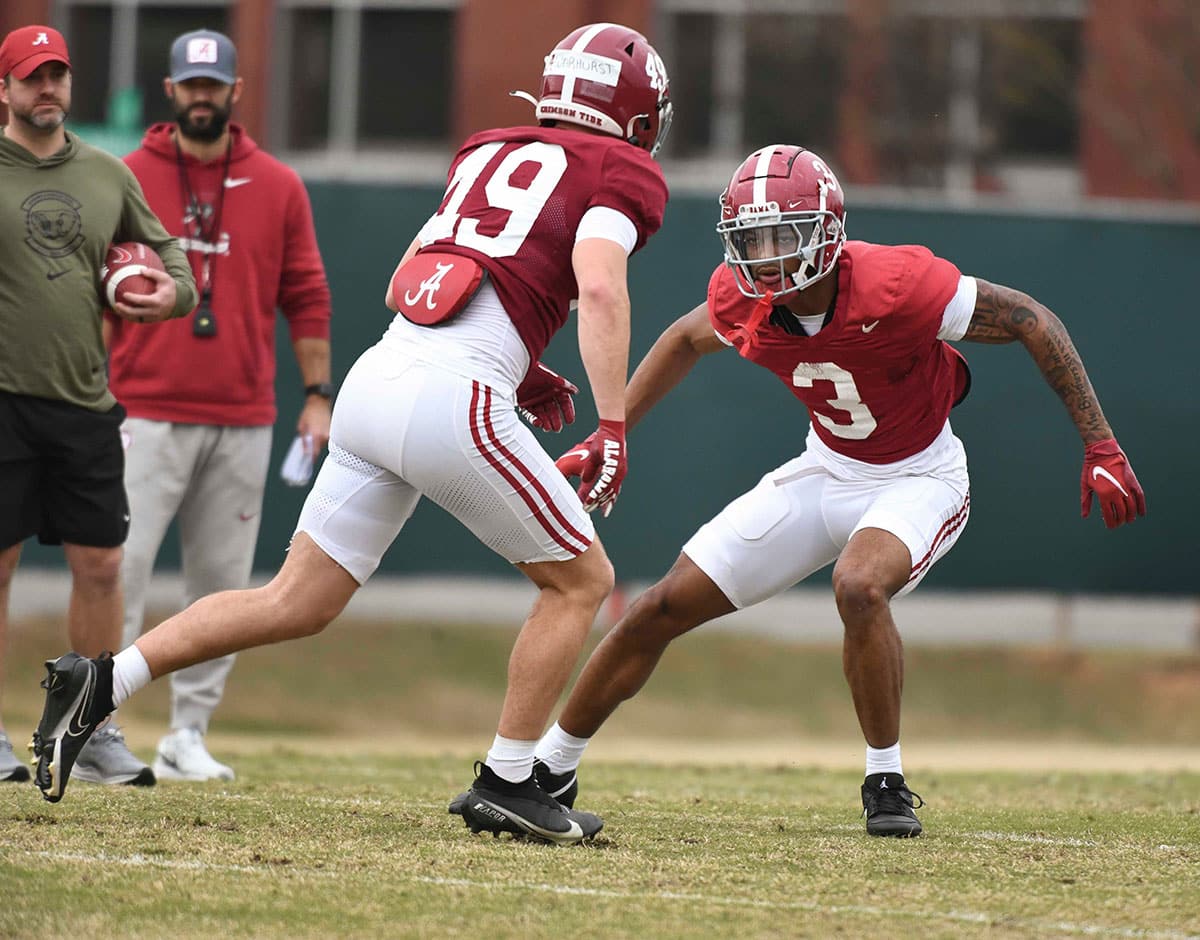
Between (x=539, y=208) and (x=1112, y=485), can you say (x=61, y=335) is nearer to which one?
(x=539, y=208)

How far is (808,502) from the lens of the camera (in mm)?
5617

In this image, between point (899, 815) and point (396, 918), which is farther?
point (899, 815)

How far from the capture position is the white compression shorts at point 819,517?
216 inches

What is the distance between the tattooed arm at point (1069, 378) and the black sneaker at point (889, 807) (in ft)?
3.22

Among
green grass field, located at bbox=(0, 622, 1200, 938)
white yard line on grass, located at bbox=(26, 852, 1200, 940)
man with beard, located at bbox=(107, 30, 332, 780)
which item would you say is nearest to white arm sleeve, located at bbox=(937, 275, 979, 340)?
green grass field, located at bbox=(0, 622, 1200, 938)

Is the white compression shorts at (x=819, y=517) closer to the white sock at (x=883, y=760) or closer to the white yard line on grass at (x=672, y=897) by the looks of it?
the white sock at (x=883, y=760)

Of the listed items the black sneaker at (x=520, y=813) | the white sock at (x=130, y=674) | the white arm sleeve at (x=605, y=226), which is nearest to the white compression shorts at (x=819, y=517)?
the black sneaker at (x=520, y=813)

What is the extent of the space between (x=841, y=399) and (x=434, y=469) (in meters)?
1.49

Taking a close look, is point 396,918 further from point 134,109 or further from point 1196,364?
point 134,109

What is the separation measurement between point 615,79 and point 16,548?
259 cm

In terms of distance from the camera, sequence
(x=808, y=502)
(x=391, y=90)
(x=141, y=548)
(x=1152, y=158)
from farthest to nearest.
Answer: (x=391, y=90), (x=1152, y=158), (x=141, y=548), (x=808, y=502)

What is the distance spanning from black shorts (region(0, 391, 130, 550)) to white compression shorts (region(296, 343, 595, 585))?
1324 mm

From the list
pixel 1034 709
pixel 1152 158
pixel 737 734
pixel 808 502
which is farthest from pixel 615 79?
pixel 1152 158

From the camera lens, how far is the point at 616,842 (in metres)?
4.89
